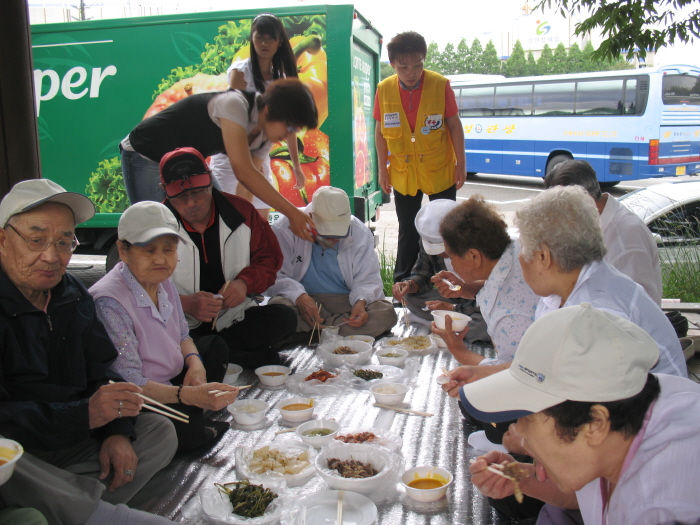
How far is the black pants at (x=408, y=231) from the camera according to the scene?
492cm

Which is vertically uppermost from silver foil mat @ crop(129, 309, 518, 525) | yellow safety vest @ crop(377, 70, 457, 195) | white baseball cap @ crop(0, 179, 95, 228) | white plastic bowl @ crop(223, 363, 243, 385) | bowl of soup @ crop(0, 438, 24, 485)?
yellow safety vest @ crop(377, 70, 457, 195)

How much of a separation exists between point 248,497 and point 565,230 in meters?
1.42

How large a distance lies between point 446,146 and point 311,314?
1.97m

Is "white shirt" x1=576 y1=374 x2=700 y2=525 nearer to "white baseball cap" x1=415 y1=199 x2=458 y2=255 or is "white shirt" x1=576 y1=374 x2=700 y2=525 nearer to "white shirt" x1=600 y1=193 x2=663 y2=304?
"white shirt" x1=600 y1=193 x2=663 y2=304

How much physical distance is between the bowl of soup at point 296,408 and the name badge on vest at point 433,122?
111 inches

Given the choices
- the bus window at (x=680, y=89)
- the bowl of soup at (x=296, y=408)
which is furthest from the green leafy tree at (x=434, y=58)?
the bowl of soup at (x=296, y=408)

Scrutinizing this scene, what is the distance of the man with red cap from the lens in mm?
3295

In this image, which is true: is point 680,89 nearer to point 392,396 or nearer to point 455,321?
point 455,321

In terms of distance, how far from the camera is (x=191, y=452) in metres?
2.56

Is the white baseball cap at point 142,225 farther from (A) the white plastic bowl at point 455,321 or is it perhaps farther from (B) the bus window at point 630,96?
(B) the bus window at point 630,96

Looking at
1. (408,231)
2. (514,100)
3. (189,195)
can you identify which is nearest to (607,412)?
(189,195)

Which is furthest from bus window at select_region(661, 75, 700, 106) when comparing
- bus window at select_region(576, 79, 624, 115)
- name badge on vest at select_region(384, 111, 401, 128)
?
name badge on vest at select_region(384, 111, 401, 128)

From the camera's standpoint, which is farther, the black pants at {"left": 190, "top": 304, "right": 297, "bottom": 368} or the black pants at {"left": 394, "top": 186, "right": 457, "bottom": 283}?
the black pants at {"left": 394, "top": 186, "right": 457, "bottom": 283}

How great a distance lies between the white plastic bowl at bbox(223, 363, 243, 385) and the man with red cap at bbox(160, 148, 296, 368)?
0.16m
